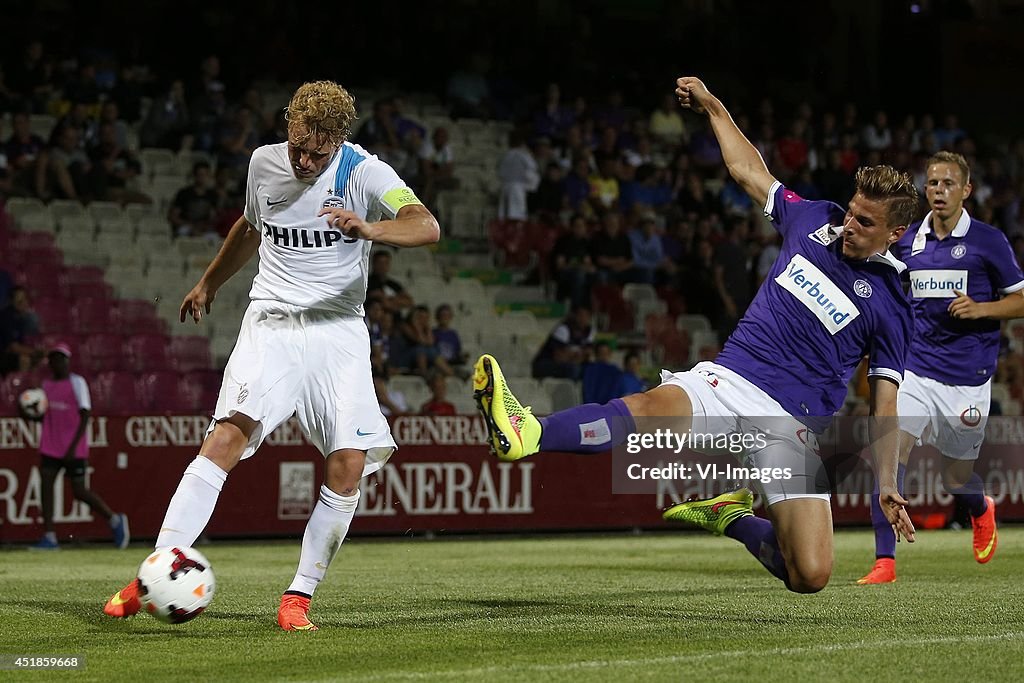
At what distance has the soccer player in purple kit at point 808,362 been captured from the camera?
23.2ft

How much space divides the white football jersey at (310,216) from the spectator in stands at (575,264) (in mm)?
12701

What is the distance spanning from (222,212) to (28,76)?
Result: 3.20m

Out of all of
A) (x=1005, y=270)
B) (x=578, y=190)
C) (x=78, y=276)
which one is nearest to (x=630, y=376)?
(x=578, y=190)

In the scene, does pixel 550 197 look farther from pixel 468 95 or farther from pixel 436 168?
pixel 468 95

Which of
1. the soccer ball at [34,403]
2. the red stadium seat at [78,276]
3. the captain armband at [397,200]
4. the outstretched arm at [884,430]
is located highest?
the captain armband at [397,200]

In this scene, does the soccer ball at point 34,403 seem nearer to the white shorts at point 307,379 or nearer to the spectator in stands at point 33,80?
the spectator in stands at point 33,80

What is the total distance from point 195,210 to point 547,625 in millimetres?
12535

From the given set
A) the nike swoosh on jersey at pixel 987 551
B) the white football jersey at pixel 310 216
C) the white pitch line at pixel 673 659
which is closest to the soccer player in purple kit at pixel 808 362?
the white pitch line at pixel 673 659

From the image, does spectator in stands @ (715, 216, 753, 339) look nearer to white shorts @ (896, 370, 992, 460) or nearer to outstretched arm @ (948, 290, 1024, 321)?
white shorts @ (896, 370, 992, 460)

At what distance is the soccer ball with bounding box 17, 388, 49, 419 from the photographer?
47.4 ft

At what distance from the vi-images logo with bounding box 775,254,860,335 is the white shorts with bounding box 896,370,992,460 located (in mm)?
3026

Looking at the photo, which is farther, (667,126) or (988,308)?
(667,126)

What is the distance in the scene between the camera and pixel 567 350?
59.9 ft

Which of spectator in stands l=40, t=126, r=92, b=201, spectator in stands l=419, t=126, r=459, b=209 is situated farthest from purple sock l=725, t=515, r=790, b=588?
spectator in stands l=419, t=126, r=459, b=209
